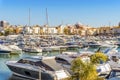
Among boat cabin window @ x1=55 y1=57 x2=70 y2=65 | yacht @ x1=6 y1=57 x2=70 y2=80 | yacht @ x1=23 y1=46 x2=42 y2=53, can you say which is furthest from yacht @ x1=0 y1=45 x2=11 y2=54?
boat cabin window @ x1=55 y1=57 x2=70 y2=65

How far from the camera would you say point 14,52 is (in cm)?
3553

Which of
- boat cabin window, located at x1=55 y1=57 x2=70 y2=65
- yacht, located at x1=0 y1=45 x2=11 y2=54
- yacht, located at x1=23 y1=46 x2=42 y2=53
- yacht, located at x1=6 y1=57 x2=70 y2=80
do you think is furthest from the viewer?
yacht, located at x1=23 y1=46 x2=42 y2=53

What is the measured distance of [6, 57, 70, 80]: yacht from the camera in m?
17.0

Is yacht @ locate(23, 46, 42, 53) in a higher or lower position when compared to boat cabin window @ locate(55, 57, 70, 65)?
lower

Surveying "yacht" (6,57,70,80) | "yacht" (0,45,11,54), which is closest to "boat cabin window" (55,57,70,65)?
"yacht" (6,57,70,80)

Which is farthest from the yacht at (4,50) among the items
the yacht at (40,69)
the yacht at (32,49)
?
the yacht at (40,69)

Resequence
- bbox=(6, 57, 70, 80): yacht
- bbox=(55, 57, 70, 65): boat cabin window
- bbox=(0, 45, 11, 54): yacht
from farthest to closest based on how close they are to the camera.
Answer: bbox=(0, 45, 11, 54): yacht → bbox=(55, 57, 70, 65): boat cabin window → bbox=(6, 57, 70, 80): yacht

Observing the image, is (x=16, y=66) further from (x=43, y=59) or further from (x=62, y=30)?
(x=62, y=30)

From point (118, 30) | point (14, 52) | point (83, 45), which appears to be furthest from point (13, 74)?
point (118, 30)

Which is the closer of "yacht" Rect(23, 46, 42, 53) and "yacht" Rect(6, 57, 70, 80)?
"yacht" Rect(6, 57, 70, 80)

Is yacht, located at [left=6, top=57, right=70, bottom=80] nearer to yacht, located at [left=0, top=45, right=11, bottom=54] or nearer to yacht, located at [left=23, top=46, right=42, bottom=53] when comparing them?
yacht, located at [left=0, top=45, right=11, bottom=54]

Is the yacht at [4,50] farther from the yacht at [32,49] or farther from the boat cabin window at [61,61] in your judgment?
the boat cabin window at [61,61]

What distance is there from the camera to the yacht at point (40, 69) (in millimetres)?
16953

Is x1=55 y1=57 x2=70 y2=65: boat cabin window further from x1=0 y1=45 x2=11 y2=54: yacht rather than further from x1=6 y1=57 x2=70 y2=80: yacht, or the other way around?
x1=0 y1=45 x2=11 y2=54: yacht
